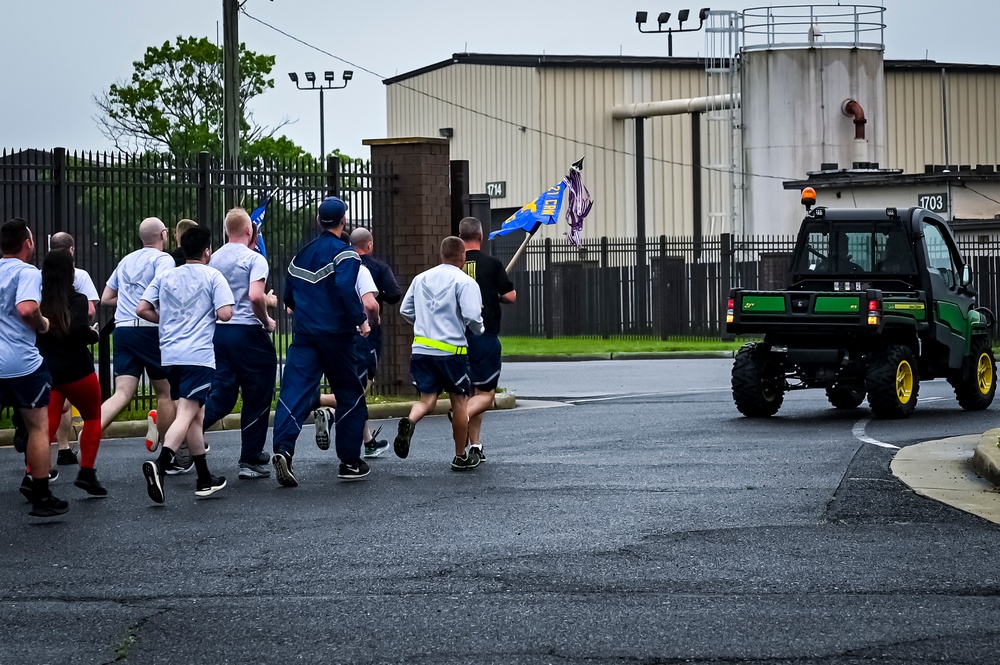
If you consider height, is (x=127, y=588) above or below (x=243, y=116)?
below

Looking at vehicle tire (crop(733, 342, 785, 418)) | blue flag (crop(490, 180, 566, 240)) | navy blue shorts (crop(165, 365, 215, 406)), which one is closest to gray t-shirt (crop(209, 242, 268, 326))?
navy blue shorts (crop(165, 365, 215, 406))

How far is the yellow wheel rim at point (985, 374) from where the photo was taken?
16844 millimetres

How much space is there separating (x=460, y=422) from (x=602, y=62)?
37.3m

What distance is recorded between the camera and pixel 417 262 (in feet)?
61.0

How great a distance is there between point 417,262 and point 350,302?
8.03 metres

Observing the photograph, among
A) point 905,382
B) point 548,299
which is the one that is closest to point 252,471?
point 905,382

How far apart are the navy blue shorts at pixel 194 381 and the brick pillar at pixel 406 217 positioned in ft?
27.9

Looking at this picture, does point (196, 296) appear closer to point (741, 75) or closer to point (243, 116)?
point (741, 75)

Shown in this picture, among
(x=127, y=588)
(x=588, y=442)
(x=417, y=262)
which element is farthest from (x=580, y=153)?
(x=127, y=588)

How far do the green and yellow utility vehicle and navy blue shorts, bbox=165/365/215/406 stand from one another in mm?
7064

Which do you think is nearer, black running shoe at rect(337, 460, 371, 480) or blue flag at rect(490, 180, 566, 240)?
black running shoe at rect(337, 460, 371, 480)

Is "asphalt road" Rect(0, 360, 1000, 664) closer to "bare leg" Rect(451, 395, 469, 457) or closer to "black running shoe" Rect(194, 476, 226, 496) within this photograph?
"black running shoe" Rect(194, 476, 226, 496)

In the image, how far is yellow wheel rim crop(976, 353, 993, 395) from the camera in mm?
16844

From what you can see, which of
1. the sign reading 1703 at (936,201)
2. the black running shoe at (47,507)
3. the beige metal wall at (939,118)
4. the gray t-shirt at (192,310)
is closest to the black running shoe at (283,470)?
the gray t-shirt at (192,310)
